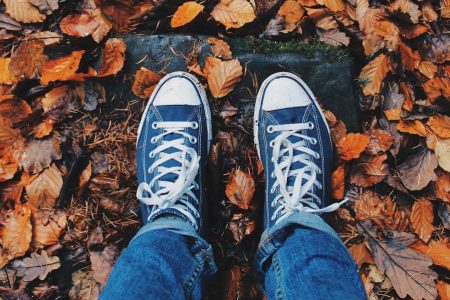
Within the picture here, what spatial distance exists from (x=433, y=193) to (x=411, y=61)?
0.45m

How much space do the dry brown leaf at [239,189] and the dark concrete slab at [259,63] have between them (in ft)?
0.62

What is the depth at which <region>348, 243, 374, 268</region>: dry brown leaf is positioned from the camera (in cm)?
142

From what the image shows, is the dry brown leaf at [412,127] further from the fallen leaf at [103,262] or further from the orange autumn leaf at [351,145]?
the fallen leaf at [103,262]

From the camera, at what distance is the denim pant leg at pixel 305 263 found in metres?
1.05

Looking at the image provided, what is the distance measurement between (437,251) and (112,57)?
1256 millimetres

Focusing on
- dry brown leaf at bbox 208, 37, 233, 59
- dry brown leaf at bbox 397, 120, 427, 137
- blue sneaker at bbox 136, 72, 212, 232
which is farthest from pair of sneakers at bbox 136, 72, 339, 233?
dry brown leaf at bbox 397, 120, 427, 137

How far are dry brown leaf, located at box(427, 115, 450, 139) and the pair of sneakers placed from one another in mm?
335

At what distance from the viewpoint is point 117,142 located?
4.79 feet

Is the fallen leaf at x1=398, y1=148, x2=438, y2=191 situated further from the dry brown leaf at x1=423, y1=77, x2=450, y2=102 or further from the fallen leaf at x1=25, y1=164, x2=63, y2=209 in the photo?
the fallen leaf at x1=25, y1=164, x2=63, y2=209

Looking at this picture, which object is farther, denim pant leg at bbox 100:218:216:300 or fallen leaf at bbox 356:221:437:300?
fallen leaf at bbox 356:221:437:300

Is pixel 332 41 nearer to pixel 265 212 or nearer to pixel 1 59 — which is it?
pixel 265 212

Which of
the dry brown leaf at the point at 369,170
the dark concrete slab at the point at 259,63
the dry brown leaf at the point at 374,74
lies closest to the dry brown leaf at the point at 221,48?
the dark concrete slab at the point at 259,63

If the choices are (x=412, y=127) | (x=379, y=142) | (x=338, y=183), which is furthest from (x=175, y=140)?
(x=412, y=127)

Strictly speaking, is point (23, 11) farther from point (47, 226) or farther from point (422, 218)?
point (422, 218)
